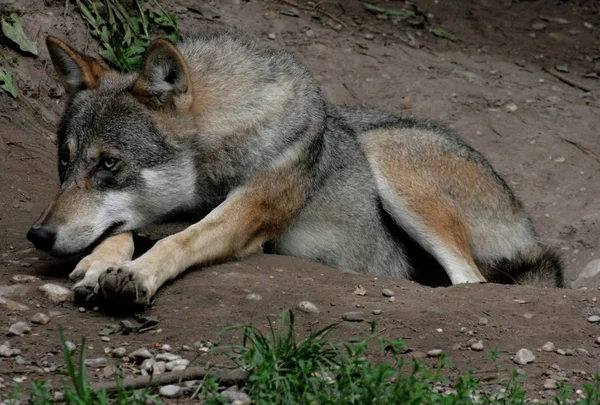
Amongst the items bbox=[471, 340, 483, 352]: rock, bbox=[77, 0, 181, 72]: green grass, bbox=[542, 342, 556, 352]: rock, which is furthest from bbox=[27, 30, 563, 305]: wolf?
bbox=[77, 0, 181, 72]: green grass

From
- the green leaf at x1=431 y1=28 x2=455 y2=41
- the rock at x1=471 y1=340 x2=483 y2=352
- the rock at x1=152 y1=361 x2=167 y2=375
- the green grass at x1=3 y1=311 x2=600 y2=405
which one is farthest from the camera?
the green leaf at x1=431 y1=28 x2=455 y2=41

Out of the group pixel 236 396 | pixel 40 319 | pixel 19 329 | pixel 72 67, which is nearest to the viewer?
pixel 236 396

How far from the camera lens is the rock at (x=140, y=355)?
4398 millimetres

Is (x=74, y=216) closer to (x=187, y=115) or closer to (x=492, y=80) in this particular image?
(x=187, y=115)

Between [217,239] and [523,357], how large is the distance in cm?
221

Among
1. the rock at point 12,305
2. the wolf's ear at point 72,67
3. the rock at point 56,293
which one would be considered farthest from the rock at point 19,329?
the wolf's ear at point 72,67

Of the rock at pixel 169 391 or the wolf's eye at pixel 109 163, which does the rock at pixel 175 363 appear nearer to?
the rock at pixel 169 391

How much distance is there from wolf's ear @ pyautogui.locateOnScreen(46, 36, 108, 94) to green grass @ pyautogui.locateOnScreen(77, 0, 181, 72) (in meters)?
2.54

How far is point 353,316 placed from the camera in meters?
5.01

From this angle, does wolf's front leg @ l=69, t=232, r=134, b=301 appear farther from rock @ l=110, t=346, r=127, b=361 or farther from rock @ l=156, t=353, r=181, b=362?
rock @ l=156, t=353, r=181, b=362

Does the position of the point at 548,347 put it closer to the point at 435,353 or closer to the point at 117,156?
the point at 435,353

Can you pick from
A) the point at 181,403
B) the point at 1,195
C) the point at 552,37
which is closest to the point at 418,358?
the point at 181,403

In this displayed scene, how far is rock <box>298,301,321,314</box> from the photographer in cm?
506

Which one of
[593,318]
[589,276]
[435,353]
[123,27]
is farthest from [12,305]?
[589,276]
